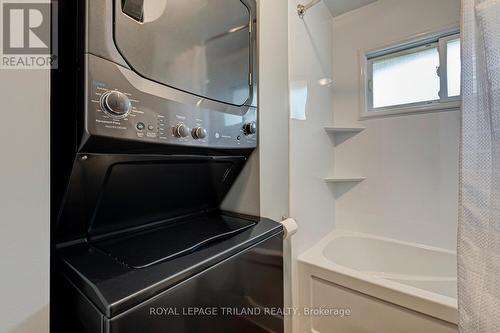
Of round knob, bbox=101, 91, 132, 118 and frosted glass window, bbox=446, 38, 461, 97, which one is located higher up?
frosted glass window, bbox=446, 38, 461, 97

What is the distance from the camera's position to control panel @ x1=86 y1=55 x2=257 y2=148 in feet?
1.85

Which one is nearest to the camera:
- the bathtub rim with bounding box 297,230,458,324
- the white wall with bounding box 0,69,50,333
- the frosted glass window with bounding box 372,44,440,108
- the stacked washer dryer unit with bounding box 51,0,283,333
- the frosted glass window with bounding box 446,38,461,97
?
the white wall with bounding box 0,69,50,333

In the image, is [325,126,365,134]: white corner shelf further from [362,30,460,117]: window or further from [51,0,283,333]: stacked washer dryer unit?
[51,0,283,333]: stacked washer dryer unit

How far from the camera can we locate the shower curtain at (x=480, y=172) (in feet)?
2.92

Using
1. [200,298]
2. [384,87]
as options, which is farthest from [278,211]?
[384,87]

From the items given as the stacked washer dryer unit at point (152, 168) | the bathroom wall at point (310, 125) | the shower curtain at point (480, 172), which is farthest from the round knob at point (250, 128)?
the shower curtain at point (480, 172)

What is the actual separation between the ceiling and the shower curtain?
1512mm

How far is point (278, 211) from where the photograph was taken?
140 cm

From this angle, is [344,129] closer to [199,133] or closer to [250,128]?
[250,128]

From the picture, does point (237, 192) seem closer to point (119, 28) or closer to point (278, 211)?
point (278, 211)

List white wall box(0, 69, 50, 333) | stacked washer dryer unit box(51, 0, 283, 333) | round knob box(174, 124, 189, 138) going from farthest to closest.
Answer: round knob box(174, 124, 189, 138) → stacked washer dryer unit box(51, 0, 283, 333) → white wall box(0, 69, 50, 333)

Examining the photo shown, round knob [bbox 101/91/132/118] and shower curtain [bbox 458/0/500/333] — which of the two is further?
shower curtain [bbox 458/0/500/333]

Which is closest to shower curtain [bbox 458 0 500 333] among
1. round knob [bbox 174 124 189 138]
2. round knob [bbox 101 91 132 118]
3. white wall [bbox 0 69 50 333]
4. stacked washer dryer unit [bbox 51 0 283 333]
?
stacked washer dryer unit [bbox 51 0 283 333]

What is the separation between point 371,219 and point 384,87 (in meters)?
1.38
